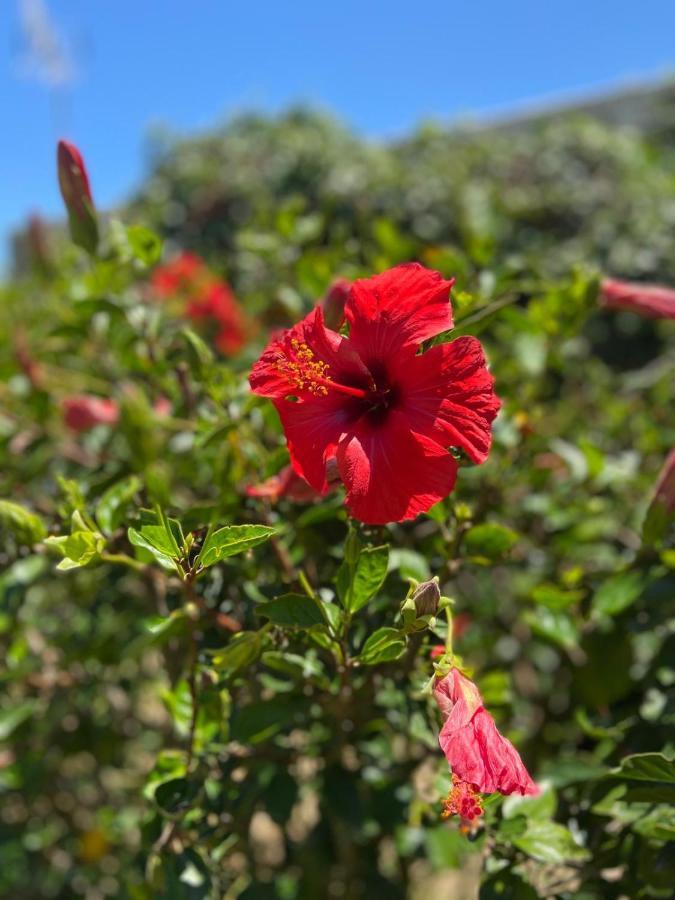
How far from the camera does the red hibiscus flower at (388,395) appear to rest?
77 centimetres

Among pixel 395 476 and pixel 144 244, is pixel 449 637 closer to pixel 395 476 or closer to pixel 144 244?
pixel 395 476

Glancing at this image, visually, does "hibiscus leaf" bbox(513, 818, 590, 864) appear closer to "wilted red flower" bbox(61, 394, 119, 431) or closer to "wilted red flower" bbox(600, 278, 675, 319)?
"wilted red flower" bbox(600, 278, 675, 319)

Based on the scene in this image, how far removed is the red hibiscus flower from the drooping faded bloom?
7.0 inches

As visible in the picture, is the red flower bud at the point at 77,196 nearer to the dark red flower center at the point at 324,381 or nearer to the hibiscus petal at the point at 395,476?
the dark red flower center at the point at 324,381

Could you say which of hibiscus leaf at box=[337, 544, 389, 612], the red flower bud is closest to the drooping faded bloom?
hibiscus leaf at box=[337, 544, 389, 612]

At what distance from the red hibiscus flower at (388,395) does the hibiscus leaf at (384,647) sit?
11cm

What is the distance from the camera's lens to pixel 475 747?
675 mm

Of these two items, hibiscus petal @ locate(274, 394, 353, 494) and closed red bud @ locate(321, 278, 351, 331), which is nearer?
hibiscus petal @ locate(274, 394, 353, 494)

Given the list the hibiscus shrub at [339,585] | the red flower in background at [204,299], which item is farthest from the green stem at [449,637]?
the red flower in background at [204,299]

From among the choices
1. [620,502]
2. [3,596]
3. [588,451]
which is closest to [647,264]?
[620,502]

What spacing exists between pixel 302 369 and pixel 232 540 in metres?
0.21

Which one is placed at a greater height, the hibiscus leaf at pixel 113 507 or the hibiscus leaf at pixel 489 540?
the hibiscus leaf at pixel 113 507

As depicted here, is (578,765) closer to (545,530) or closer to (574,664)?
(574,664)

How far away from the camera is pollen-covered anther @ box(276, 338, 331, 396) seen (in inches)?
32.2
